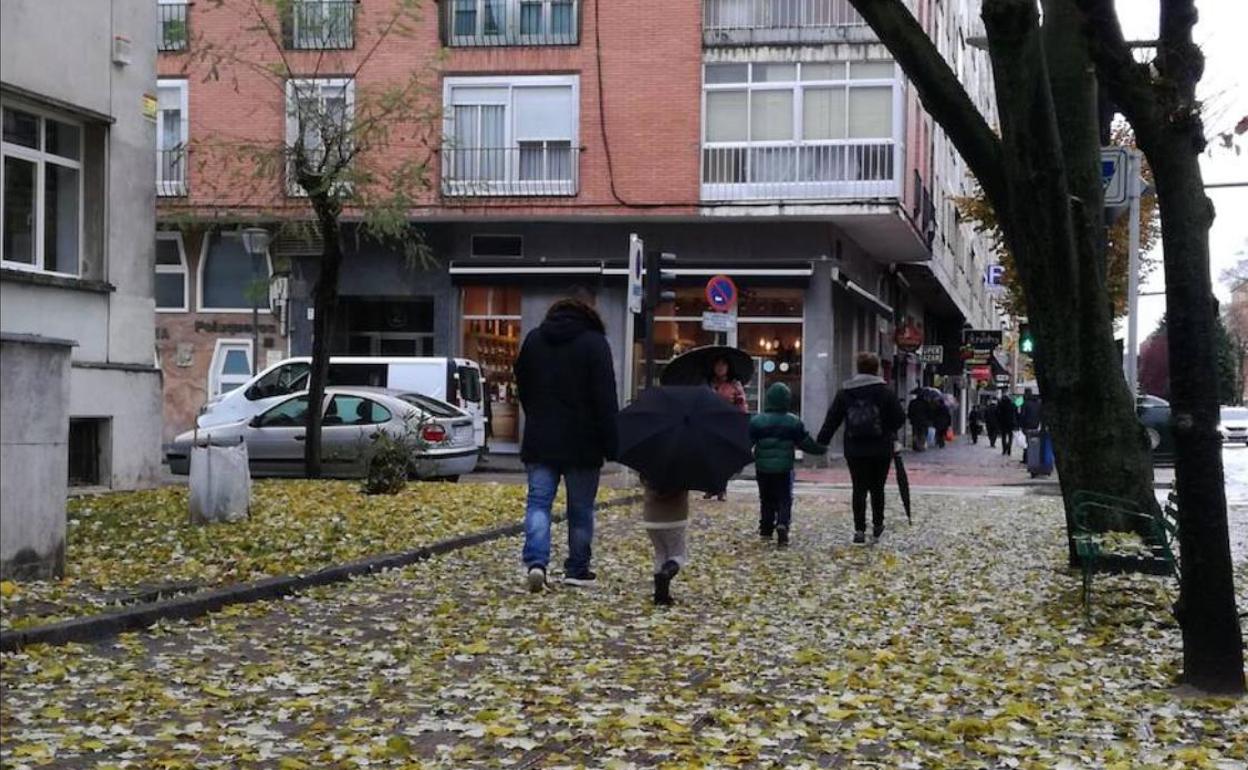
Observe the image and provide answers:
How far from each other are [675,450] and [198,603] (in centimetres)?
297

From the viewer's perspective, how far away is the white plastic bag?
12102mm

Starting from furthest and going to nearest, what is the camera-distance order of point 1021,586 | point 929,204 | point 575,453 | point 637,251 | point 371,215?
point 929,204 < point 371,215 < point 637,251 < point 1021,586 < point 575,453

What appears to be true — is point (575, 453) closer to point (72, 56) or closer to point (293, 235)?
point (72, 56)

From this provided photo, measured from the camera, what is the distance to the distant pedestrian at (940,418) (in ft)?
135

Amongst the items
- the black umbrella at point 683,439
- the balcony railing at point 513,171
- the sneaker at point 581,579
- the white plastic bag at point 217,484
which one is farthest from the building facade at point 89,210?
the balcony railing at point 513,171

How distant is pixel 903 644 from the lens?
8.12 metres

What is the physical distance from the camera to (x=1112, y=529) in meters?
10.5

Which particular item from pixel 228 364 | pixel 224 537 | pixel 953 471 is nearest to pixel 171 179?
pixel 228 364

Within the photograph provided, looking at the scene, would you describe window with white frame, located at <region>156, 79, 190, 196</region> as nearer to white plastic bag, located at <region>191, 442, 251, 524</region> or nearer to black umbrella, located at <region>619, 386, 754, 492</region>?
white plastic bag, located at <region>191, 442, 251, 524</region>

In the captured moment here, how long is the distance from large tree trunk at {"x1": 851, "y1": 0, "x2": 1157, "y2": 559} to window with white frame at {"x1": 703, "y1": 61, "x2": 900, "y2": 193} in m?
17.8

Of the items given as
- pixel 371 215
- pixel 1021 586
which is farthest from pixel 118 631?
pixel 371 215

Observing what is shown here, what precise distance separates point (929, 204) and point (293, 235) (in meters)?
15.7

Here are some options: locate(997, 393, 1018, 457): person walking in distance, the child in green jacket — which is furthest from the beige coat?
locate(997, 393, 1018, 457): person walking in distance

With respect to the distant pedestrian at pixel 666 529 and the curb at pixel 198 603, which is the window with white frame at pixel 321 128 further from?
the distant pedestrian at pixel 666 529
